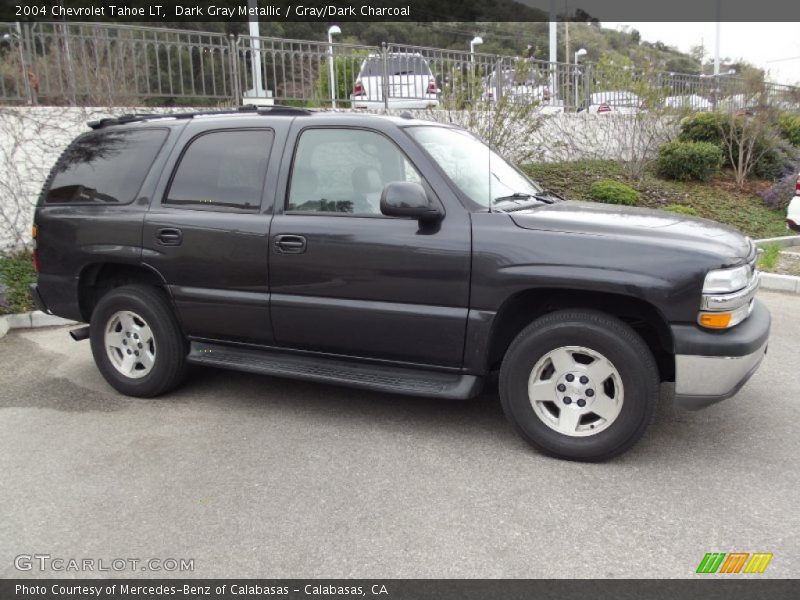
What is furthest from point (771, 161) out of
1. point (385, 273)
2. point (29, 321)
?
point (29, 321)

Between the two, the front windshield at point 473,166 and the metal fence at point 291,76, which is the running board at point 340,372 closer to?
the front windshield at point 473,166

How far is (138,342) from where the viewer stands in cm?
490

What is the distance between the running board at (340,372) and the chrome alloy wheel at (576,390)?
39 cm

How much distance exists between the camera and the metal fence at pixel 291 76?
920 cm

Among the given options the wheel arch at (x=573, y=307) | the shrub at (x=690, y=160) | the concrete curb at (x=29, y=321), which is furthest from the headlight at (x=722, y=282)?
the shrub at (x=690, y=160)

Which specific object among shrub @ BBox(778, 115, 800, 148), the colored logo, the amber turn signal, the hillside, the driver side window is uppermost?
the hillside

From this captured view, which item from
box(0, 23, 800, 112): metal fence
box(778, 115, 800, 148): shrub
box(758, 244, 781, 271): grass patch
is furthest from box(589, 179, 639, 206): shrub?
box(778, 115, 800, 148): shrub

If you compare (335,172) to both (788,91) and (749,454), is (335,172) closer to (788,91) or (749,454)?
(749,454)

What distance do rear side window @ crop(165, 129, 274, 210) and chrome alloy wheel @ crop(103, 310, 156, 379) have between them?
0.92 m

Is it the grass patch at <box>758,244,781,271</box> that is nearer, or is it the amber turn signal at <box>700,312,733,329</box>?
the amber turn signal at <box>700,312,733,329</box>

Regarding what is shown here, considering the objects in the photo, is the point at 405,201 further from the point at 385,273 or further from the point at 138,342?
the point at 138,342

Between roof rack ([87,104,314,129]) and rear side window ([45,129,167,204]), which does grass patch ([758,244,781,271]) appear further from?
rear side window ([45,129,167,204])

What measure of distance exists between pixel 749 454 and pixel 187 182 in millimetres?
3821

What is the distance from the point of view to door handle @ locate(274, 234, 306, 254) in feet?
13.7
